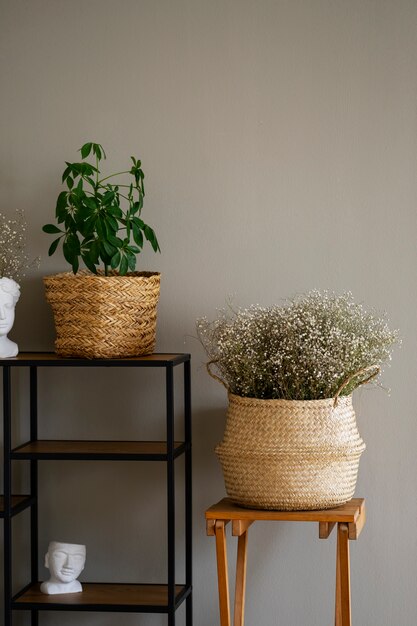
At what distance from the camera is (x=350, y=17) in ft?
9.06

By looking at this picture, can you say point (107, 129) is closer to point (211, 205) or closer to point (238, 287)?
point (211, 205)

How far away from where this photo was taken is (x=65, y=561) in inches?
105

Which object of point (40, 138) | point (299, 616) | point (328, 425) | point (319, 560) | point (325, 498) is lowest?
point (299, 616)

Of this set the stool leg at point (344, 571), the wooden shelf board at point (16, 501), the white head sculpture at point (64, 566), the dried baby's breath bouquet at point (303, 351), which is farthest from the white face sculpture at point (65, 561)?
the stool leg at point (344, 571)

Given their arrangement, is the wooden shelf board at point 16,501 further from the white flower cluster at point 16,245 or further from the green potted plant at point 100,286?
the white flower cluster at point 16,245

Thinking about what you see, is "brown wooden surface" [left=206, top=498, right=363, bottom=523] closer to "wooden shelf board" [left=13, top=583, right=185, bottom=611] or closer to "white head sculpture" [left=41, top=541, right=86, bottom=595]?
"wooden shelf board" [left=13, top=583, right=185, bottom=611]

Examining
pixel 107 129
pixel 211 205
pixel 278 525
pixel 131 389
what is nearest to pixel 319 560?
pixel 278 525

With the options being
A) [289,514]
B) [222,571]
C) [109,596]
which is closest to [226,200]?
[289,514]

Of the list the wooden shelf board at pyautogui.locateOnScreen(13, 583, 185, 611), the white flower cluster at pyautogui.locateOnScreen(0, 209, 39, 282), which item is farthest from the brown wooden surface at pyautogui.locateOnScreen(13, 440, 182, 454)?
the white flower cluster at pyautogui.locateOnScreen(0, 209, 39, 282)

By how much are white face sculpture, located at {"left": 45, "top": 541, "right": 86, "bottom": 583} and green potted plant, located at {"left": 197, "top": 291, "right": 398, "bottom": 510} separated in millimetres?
551

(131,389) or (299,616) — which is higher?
(131,389)

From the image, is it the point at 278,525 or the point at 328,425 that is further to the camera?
the point at 278,525

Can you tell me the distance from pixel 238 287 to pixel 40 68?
97cm

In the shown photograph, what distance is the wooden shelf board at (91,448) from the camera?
2.57 meters
